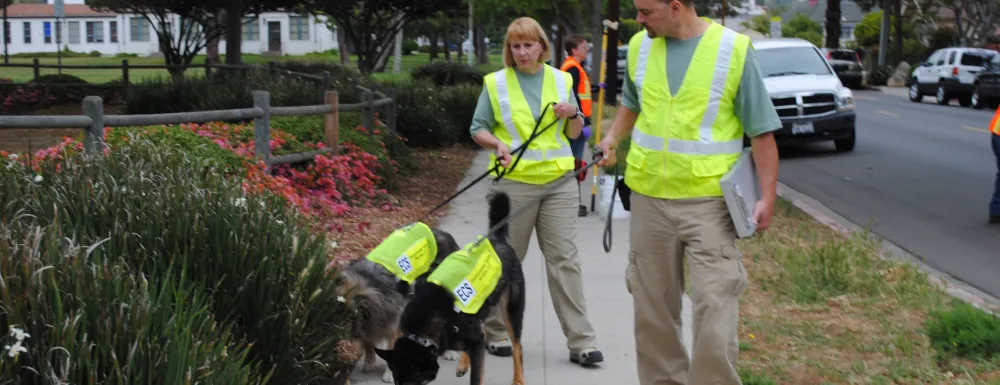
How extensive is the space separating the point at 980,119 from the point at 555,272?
953 inches

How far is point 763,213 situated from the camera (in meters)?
4.49

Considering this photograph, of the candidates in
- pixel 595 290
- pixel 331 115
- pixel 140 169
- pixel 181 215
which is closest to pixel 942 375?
pixel 595 290

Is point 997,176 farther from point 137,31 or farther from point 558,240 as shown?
point 137,31

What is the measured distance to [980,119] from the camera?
90.1 ft

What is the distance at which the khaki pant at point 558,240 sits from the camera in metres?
6.14

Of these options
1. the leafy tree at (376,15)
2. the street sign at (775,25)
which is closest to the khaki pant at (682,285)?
the leafy tree at (376,15)

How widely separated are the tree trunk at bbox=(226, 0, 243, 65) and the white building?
218 feet

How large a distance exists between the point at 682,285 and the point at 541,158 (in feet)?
5.05

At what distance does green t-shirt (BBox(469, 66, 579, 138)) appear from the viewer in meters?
6.21

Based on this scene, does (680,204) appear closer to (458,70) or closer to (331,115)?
(331,115)

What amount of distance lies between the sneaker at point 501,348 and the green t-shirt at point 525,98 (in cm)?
119

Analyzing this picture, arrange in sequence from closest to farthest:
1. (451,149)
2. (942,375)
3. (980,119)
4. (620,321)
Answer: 1. (942,375)
2. (620,321)
3. (451,149)
4. (980,119)

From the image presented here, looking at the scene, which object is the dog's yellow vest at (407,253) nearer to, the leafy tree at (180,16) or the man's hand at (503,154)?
the man's hand at (503,154)

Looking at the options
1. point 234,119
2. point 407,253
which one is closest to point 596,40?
point 234,119
